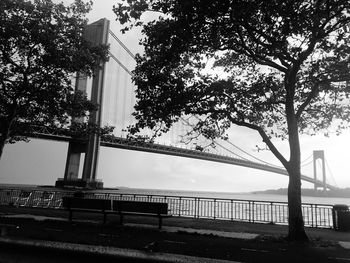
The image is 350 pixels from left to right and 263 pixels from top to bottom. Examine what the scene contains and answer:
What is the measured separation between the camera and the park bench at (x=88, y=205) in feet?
39.5

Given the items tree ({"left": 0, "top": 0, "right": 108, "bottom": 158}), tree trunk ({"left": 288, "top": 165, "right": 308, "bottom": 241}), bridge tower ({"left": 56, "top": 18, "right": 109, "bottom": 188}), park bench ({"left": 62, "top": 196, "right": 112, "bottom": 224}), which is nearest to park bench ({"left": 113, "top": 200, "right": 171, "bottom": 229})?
park bench ({"left": 62, "top": 196, "right": 112, "bottom": 224})

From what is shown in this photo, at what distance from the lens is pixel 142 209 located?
11.3 metres

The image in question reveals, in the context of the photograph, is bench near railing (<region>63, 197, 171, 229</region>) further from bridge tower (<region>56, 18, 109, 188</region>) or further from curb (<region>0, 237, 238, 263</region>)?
bridge tower (<region>56, 18, 109, 188</region>)

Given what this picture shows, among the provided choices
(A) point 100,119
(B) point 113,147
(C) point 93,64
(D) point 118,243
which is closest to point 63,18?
Answer: (C) point 93,64

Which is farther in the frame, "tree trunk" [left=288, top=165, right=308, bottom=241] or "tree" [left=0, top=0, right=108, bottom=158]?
"tree" [left=0, top=0, right=108, bottom=158]

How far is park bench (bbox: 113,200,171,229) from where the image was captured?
1102 cm

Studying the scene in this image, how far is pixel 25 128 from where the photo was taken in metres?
17.3

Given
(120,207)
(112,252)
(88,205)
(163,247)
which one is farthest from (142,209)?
(112,252)

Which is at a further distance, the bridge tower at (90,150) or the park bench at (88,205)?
the bridge tower at (90,150)

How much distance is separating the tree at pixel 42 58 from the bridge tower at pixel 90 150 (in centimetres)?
2743

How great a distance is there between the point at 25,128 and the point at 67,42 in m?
5.00

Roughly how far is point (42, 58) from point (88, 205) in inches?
247

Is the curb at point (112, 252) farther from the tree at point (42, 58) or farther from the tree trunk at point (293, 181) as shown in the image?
the tree at point (42, 58)

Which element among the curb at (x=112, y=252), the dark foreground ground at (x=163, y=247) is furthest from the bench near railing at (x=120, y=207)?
the curb at (x=112, y=252)
